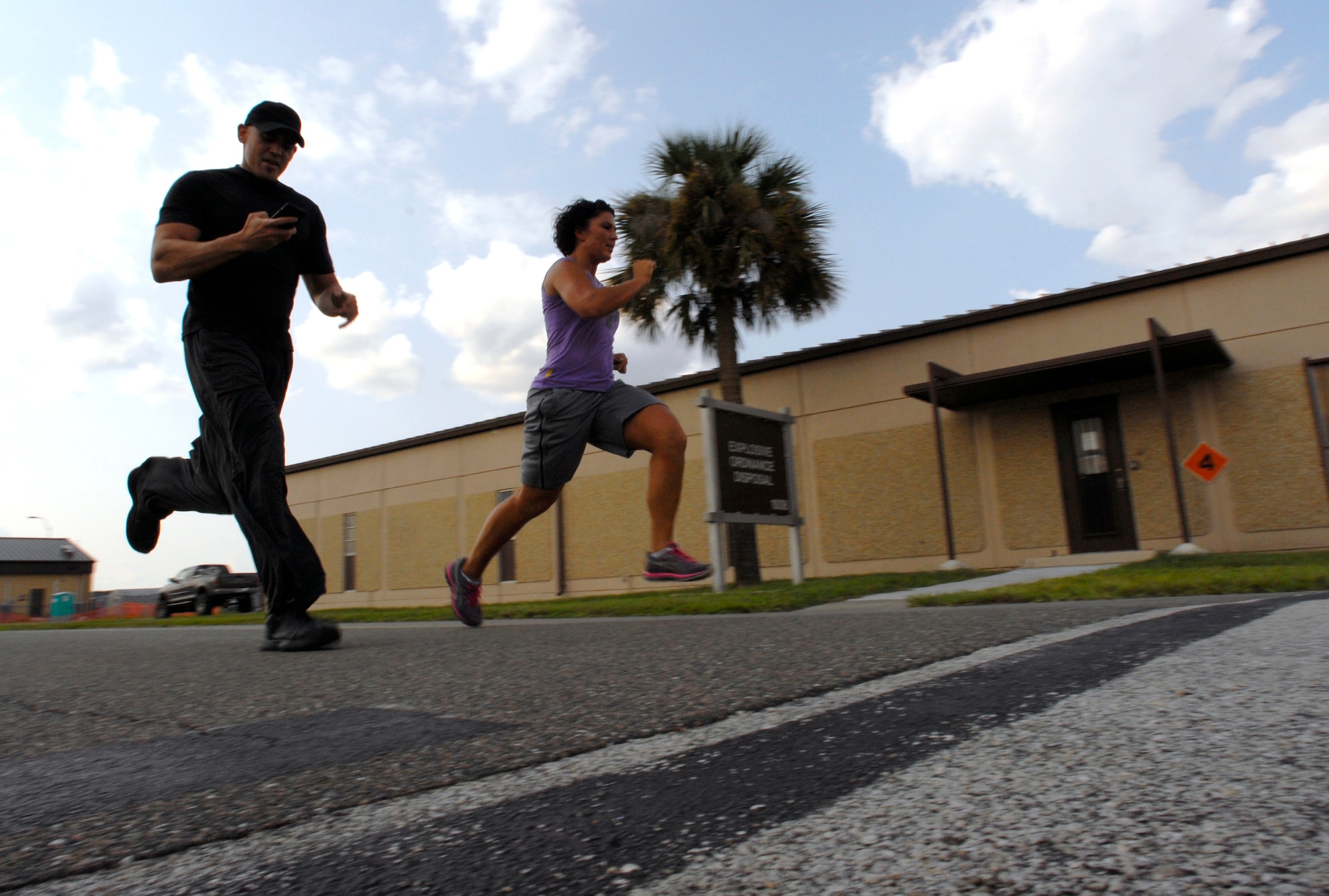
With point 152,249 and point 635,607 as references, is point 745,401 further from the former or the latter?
point 152,249

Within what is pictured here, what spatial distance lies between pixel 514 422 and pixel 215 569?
11.3 m

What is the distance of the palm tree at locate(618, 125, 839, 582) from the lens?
14484 mm

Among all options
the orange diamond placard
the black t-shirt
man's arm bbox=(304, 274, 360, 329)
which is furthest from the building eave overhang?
the black t-shirt

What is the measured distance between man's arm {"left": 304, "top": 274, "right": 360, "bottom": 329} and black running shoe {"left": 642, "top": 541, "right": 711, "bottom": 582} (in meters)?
1.84

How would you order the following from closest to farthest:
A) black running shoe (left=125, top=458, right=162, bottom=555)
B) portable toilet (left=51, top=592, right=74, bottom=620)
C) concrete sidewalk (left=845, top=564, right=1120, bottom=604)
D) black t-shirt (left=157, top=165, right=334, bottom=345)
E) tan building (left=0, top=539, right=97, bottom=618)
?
1. black t-shirt (left=157, top=165, right=334, bottom=345)
2. black running shoe (left=125, top=458, right=162, bottom=555)
3. concrete sidewalk (left=845, top=564, right=1120, bottom=604)
4. portable toilet (left=51, top=592, right=74, bottom=620)
5. tan building (left=0, top=539, right=97, bottom=618)

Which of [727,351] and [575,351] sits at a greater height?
[727,351]

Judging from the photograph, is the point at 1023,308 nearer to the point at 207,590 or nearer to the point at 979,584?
the point at 979,584

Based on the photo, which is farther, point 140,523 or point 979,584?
point 979,584

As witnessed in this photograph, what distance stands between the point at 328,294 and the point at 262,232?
0.85 meters

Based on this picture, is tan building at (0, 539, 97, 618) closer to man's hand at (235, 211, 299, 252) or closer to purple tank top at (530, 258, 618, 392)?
purple tank top at (530, 258, 618, 392)

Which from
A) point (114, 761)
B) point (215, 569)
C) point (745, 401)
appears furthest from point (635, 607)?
point (215, 569)

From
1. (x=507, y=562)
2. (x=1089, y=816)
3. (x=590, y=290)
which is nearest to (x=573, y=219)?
(x=590, y=290)

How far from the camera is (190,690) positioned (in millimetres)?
2369

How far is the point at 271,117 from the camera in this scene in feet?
12.1
